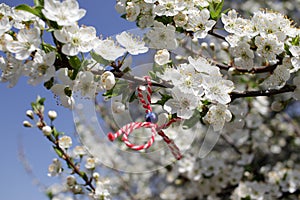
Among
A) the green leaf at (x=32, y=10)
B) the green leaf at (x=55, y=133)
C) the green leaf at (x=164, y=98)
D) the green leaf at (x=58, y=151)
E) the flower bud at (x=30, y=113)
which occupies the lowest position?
the green leaf at (x=58, y=151)

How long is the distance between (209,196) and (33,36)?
289 centimetres

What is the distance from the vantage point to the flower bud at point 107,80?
1.11m

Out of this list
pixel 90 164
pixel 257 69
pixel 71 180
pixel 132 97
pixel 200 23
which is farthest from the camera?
pixel 90 164

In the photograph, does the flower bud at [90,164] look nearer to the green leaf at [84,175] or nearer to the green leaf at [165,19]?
the green leaf at [84,175]

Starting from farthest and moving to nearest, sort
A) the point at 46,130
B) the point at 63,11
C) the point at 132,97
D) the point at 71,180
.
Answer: the point at 71,180 → the point at 46,130 → the point at 132,97 → the point at 63,11

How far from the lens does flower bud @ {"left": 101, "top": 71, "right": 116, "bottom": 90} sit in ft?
3.65

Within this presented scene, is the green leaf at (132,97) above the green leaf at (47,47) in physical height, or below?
below

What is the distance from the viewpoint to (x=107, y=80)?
111cm

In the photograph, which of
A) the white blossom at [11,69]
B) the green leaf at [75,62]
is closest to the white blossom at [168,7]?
the green leaf at [75,62]

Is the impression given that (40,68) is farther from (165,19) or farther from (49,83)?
(165,19)

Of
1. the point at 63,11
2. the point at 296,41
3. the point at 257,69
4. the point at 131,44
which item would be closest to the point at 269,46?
the point at 296,41

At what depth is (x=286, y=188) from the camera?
2961 mm

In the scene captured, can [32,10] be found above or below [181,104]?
above

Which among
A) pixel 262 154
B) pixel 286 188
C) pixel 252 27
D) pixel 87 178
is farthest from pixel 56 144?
pixel 262 154
